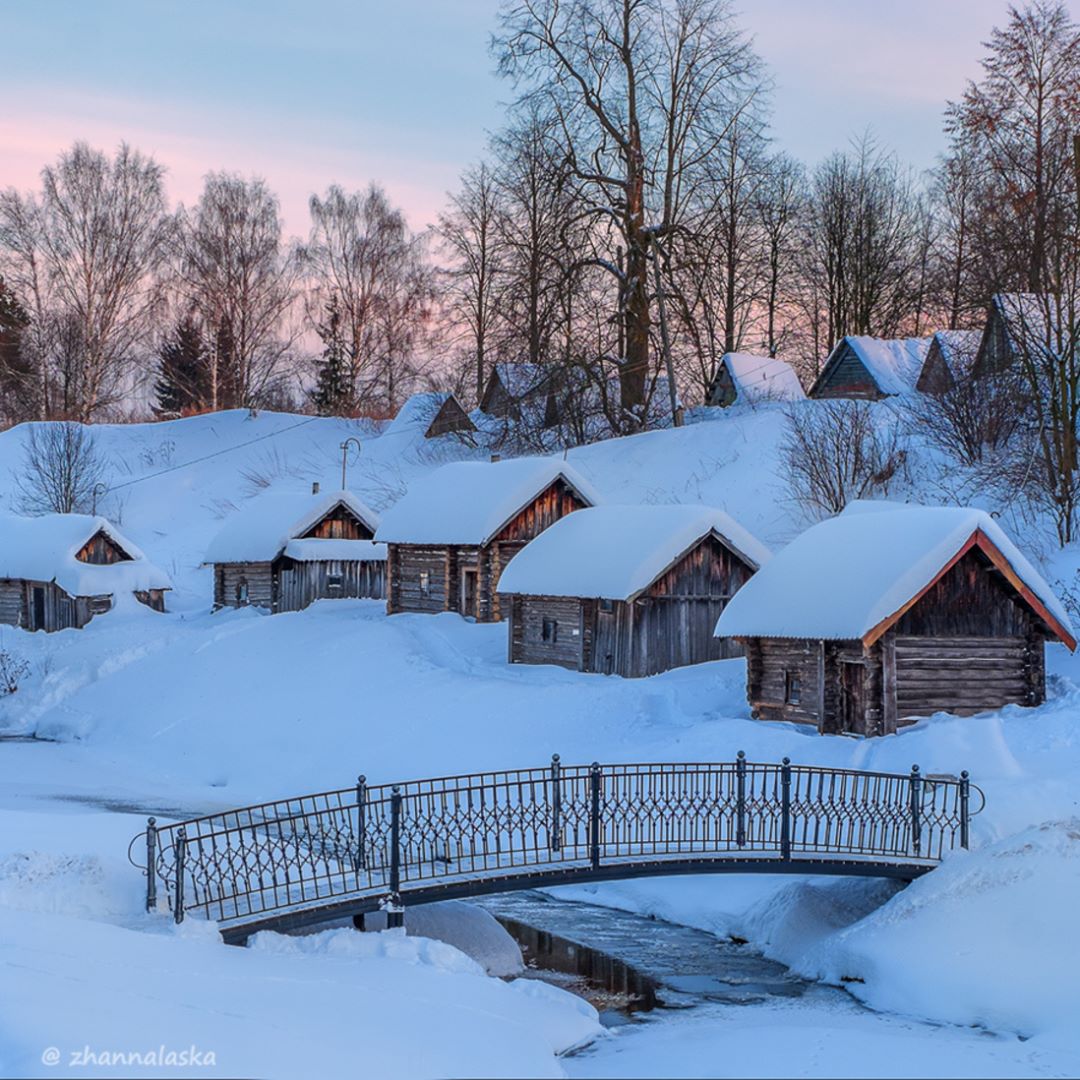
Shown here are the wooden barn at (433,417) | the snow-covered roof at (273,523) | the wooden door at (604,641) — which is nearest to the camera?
the wooden door at (604,641)

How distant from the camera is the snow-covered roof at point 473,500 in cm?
3998

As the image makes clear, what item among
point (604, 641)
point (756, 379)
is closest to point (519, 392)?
point (756, 379)

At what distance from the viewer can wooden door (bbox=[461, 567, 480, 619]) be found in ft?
134

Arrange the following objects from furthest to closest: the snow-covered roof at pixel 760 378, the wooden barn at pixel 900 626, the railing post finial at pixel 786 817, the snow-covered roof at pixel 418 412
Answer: the snow-covered roof at pixel 418 412 → the snow-covered roof at pixel 760 378 → the wooden barn at pixel 900 626 → the railing post finial at pixel 786 817

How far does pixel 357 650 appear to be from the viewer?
38.2 meters

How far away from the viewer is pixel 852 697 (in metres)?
27.5

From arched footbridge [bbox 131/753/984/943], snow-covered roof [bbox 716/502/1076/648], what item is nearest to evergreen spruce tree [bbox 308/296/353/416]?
snow-covered roof [bbox 716/502/1076/648]

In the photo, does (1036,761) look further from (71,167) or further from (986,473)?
(71,167)

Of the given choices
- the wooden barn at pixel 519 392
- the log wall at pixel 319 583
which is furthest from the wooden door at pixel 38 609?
the wooden barn at pixel 519 392

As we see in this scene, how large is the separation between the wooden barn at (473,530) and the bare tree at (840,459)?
6.21m

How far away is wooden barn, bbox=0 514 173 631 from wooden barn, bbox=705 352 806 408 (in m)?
22.0

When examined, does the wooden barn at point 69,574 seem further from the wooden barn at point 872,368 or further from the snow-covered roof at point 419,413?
the wooden barn at point 872,368

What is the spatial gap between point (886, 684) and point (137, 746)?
18.8 meters

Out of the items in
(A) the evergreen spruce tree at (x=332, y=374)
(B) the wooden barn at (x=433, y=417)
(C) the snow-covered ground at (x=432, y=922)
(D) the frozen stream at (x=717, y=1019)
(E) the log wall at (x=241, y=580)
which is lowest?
(D) the frozen stream at (x=717, y=1019)
